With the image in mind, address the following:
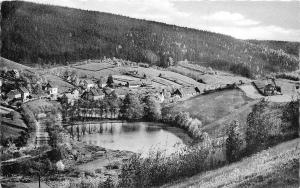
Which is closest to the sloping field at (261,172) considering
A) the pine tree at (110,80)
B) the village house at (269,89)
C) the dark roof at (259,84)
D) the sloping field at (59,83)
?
the village house at (269,89)

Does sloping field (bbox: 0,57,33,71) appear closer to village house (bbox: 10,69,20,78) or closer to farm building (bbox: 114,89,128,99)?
village house (bbox: 10,69,20,78)

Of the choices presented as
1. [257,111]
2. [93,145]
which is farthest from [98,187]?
[257,111]

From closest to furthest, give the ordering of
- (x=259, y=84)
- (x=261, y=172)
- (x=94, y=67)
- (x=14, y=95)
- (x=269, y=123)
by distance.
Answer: (x=14, y=95)
(x=94, y=67)
(x=261, y=172)
(x=259, y=84)
(x=269, y=123)

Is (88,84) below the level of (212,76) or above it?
below

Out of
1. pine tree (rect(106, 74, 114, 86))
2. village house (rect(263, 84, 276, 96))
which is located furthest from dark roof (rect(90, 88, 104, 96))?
village house (rect(263, 84, 276, 96))

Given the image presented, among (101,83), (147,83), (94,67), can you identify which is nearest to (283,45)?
(147,83)

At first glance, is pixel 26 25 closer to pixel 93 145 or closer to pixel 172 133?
A: pixel 93 145

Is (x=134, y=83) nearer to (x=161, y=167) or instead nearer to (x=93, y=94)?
(x=93, y=94)

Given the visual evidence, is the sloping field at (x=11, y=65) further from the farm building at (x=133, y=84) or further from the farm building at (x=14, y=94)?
the farm building at (x=133, y=84)
